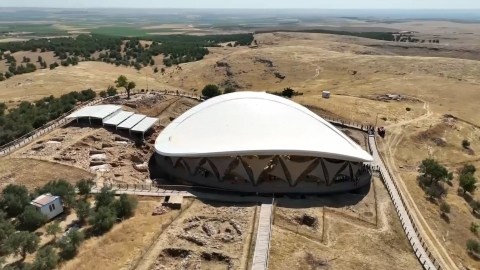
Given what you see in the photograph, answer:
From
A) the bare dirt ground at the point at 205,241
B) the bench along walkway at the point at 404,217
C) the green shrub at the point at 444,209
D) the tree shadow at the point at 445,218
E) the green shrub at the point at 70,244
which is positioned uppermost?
the green shrub at the point at 70,244

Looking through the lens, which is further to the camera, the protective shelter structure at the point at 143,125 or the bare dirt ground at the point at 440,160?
the protective shelter structure at the point at 143,125

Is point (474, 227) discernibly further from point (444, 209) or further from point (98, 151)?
point (98, 151)

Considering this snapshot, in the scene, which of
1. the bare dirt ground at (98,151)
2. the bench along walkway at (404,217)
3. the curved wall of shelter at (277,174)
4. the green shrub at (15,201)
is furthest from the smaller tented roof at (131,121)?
the bench along walkway at (404,217)

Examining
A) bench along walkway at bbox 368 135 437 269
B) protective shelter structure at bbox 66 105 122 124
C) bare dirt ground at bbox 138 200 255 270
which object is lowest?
bench along walkway at bbox 368 135 437 269

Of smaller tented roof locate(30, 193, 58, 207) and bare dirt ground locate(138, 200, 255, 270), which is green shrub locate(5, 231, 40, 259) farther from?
bare dirt ground locate(138, 200, 255, 270)

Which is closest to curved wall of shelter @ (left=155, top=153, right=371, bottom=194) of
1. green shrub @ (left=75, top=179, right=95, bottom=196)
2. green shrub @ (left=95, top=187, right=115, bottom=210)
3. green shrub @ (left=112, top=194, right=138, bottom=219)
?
green shrub @ (left=112, top=194, right=138, bottom=219)

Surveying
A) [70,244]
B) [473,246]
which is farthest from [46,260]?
[473,246]

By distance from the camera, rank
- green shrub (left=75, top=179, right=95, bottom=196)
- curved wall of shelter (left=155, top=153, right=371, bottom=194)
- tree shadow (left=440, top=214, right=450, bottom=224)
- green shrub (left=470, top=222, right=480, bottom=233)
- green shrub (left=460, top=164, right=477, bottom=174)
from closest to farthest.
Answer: green shrub (left=75, top=179, right=95, bottom=196) < green shrub (left=470, top=222, right=480, bottom=233) < tree shadow (left=440, top=214, right=450, bottom=224) < curved wall of shelter (left=155, top=153, right=371, bottom=194) < green shrub (left=460, top=164, right=477, bottom=174)

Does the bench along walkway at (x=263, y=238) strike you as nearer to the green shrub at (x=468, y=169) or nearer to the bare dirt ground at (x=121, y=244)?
the bare dirt ground at (x=121, y=244)
